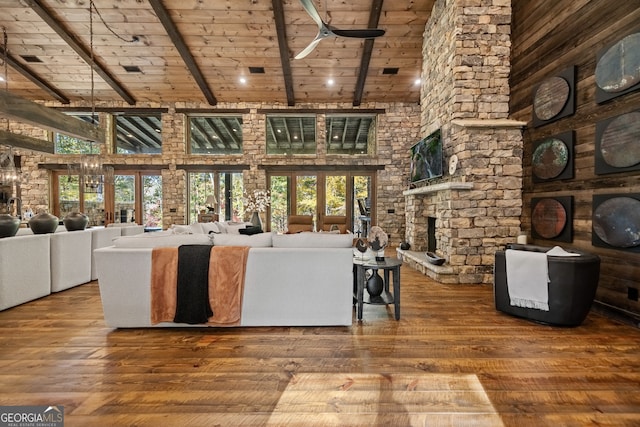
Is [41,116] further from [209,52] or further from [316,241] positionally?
[316,241]

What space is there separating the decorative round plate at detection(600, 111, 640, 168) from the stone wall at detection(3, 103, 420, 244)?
5.21 m

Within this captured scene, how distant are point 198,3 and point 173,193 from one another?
4.85 metres

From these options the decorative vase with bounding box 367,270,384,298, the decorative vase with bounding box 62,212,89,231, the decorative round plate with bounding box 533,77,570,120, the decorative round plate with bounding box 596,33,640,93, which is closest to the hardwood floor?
the decorative vase with bounding box 367,270,384,298

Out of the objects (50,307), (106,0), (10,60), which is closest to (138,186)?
(10,60)

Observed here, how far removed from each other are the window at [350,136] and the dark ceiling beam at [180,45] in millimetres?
3456

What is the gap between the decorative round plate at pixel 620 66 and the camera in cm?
288

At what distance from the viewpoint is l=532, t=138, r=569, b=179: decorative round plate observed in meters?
3.87

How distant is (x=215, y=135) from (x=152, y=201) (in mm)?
2649

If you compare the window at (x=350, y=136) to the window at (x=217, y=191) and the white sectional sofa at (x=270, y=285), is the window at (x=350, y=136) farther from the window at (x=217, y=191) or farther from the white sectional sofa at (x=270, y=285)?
the white sectional sofa at (x=270, y=285)

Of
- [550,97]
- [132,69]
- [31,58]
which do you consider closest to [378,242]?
[550,97]

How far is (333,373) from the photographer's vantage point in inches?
81.8

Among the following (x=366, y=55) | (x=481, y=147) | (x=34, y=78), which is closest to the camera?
(x=481, y=147)

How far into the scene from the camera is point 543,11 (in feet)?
14.2

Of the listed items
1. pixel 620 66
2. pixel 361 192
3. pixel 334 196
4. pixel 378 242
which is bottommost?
pixel 378 242
